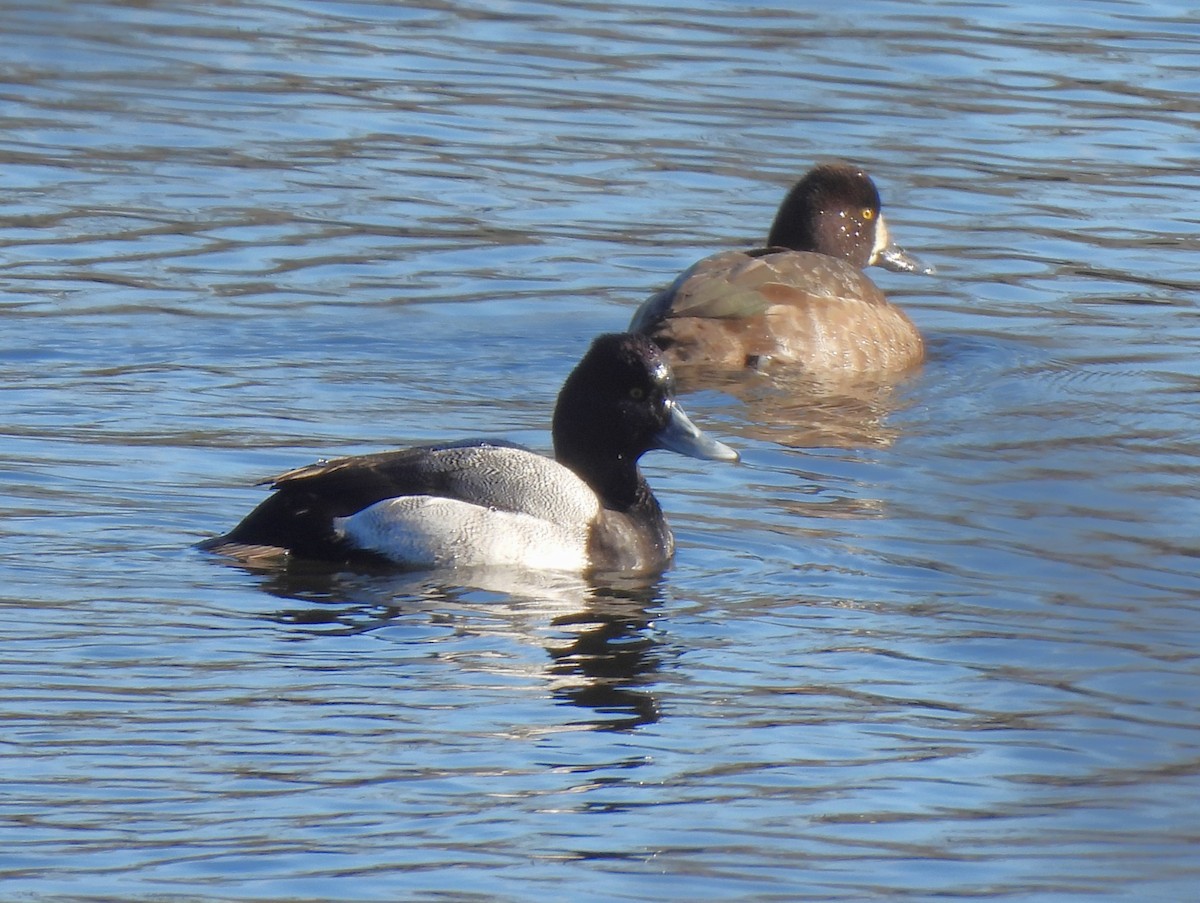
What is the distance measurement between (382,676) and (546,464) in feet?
5.71

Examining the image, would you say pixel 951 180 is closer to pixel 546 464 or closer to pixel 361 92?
pixel 361 92

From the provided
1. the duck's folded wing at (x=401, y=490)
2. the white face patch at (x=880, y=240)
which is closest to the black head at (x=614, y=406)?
the duck's folded wing at (x=401, y=490)

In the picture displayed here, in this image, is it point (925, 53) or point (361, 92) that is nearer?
point (361, 92)

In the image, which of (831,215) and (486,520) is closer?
(486,520)

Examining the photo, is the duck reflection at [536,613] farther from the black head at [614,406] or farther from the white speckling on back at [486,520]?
the black head at [614,406]

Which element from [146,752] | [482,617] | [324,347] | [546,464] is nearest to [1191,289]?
[324,347]

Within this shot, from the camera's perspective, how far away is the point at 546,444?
10094mm

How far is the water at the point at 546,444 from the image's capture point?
5859 millimetres

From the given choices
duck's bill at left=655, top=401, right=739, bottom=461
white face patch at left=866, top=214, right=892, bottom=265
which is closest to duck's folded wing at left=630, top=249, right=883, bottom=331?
white face patch at left=866, top=214, right=892, bottom=265

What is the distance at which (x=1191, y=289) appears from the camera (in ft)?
42.7

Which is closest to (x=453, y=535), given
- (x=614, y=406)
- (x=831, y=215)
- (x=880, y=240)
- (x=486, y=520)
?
(x=486, y=520)

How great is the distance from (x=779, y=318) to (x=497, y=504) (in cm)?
346

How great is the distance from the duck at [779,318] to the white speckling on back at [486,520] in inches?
114

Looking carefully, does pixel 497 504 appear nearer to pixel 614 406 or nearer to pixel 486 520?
pixel 486 520
